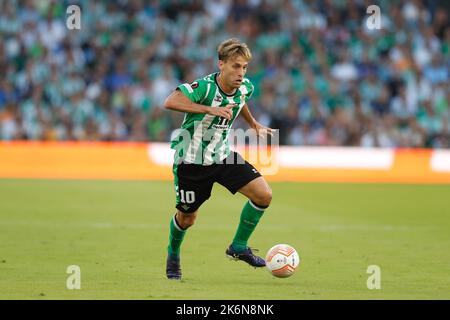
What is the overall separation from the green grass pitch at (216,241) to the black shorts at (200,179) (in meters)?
0.72

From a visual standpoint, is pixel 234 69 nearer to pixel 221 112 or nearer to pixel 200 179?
pixel 221 112

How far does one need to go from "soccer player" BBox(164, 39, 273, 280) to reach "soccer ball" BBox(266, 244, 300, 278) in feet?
1.00

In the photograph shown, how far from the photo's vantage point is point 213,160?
8.87 m

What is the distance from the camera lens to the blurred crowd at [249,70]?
22.6 metres

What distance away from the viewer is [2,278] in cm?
855

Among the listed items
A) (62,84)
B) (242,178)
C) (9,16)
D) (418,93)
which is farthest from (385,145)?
(242,178)

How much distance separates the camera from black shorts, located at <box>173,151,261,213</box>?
28.8 feet

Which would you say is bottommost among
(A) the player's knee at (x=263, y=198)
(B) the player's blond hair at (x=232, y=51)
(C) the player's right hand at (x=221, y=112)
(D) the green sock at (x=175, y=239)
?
(D) the green sock at (x=175, y=239)

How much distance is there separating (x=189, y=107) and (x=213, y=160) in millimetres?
719
